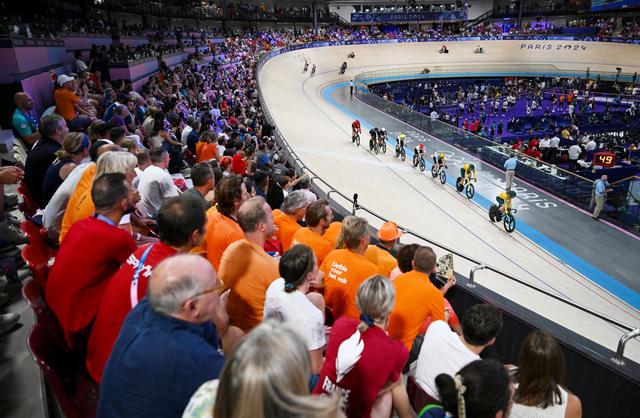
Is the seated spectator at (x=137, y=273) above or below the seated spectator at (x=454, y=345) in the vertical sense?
above

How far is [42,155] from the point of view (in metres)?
4.39

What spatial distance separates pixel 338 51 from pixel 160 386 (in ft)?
146

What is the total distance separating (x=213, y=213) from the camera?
3.69 m

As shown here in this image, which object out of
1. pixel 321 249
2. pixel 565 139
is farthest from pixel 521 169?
pixel 321 249

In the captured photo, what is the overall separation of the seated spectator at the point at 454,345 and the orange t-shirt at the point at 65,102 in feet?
24.5

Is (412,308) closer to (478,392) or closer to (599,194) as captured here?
(478,392)

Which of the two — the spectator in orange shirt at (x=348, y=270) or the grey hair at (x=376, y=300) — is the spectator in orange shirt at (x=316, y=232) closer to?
the spectator in orange shirt at (x=348, y=270)

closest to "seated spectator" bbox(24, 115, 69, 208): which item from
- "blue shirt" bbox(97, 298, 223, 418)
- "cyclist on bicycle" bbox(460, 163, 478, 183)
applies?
"blue shirt" bbox(97, 298, 223, 418)

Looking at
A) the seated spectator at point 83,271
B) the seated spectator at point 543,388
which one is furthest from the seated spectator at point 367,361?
the seated spectator at point 83,271

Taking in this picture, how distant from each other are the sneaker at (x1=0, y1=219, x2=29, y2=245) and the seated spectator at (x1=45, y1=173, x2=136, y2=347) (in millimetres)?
2240

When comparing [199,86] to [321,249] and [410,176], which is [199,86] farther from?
[321,249]

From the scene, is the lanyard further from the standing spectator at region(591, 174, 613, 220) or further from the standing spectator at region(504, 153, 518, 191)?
the standing spectator at region(504, 153, 518, 191)

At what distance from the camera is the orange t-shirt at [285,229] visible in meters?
4.43

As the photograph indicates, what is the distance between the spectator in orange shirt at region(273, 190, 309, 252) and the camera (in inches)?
175
